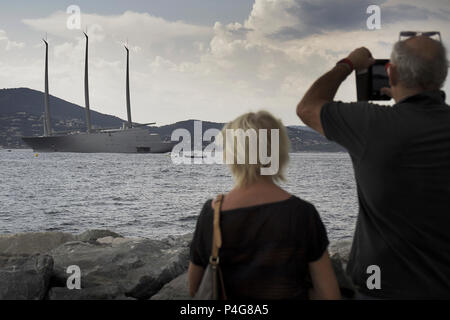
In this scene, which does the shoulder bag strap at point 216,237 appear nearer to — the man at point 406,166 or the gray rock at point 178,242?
the man at point 406,166

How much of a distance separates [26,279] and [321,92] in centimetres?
294

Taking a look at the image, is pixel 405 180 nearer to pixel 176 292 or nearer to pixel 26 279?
pixel 176 292

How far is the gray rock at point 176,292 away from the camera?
3339mm

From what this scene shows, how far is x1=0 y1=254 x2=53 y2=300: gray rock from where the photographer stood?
3572 mm

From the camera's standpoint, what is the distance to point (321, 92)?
5.89ft

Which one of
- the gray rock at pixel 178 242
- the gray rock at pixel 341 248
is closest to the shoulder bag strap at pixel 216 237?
the gray rock at pixel 341 248

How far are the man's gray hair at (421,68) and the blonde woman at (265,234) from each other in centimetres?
50

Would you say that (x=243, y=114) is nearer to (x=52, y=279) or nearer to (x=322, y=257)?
(x=322, y=257)

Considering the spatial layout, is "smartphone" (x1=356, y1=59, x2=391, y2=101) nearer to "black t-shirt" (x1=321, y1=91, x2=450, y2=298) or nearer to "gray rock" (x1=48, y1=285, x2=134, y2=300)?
"black t-shirt" (x1=321, y1=91, x2=450, y2=298)

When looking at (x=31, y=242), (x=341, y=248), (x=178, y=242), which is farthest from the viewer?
(x=31, y=242)

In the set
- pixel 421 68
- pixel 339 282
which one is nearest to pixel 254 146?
pixel 421 68

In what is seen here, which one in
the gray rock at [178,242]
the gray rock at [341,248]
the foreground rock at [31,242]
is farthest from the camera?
the foreground rock at [31,242]

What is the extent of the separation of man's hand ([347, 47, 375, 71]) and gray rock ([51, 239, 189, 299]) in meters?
2.99
